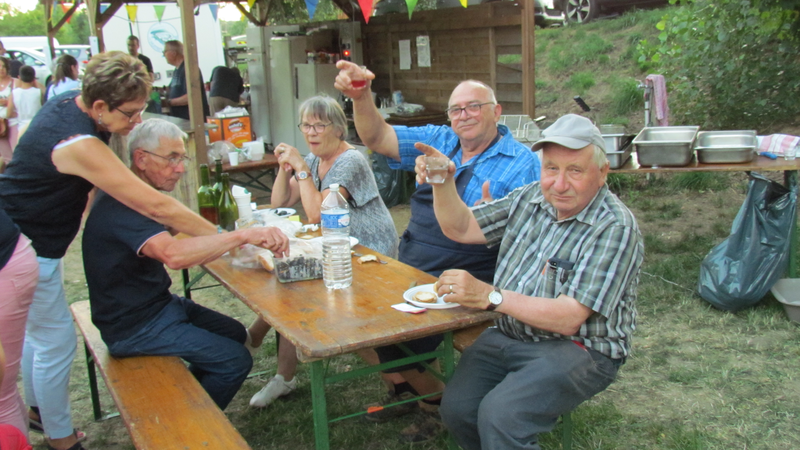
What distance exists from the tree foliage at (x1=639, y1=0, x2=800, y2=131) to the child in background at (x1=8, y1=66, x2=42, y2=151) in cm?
721

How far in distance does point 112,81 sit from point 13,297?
2.82 ft

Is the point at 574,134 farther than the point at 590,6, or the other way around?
the point at 590,6

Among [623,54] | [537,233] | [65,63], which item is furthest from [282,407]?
[623,54]

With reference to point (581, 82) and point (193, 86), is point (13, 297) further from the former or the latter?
point (581, 82)

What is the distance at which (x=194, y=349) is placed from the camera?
2.59 m

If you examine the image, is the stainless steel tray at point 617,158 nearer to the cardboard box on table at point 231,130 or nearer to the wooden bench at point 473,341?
the wooden bench at point 473,341

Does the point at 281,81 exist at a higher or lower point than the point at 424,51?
lower

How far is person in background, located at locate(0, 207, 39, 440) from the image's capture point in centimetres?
237

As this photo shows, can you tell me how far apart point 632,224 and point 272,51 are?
849cm

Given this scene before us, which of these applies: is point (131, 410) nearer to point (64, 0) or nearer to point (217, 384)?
point (217, 384)

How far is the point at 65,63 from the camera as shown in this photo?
7969 millimetres

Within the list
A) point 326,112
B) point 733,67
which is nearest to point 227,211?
point 326,112

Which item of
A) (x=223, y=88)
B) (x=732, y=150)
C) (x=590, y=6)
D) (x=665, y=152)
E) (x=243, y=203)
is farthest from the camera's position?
(x=590, y=6)

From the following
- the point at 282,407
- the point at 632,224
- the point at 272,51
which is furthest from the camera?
the point at 272,51
